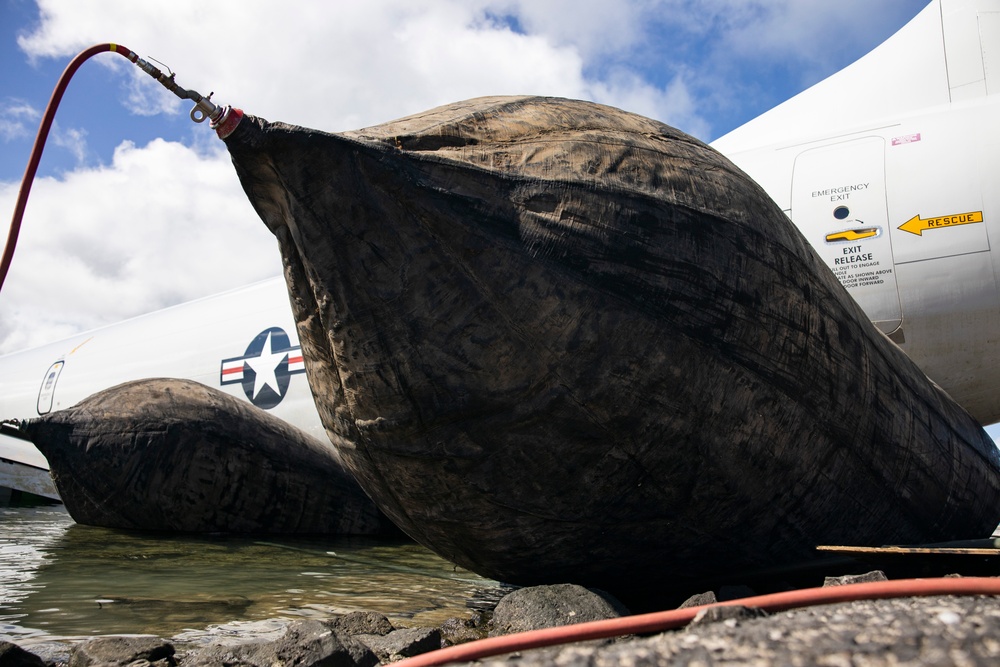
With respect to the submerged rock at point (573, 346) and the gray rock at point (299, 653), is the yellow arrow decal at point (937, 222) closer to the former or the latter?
the submerged rock at point (573, 346)

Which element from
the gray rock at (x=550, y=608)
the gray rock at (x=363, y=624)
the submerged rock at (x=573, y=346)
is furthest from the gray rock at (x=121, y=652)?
the gray rock at (x=550, y=608)

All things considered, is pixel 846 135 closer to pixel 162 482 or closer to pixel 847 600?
pixel 847 600

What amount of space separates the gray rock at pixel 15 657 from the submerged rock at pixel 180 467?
3293mm

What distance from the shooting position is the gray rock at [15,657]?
1.90 metres

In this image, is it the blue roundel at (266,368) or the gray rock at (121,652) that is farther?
the blue roundel at (266,368)

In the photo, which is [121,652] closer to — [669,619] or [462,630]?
[462,630]

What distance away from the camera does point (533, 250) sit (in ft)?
6.93

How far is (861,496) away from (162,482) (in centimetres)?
423

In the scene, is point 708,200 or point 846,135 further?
point 846,135

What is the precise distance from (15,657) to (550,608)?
1368 millimetres

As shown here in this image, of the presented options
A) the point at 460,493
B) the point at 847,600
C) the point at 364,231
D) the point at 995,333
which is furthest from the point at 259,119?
the point at 995,333

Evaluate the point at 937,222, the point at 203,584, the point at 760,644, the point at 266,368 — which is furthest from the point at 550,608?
the point at 266,368

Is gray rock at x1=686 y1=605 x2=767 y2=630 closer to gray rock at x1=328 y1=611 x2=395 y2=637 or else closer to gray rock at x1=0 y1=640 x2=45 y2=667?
gray rock at x1=328 y1=611 x2=395 y2=637

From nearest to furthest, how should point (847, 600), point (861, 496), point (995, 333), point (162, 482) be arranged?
point (847, 600), point (861, 496), point (995, 333), point (162, 482)
